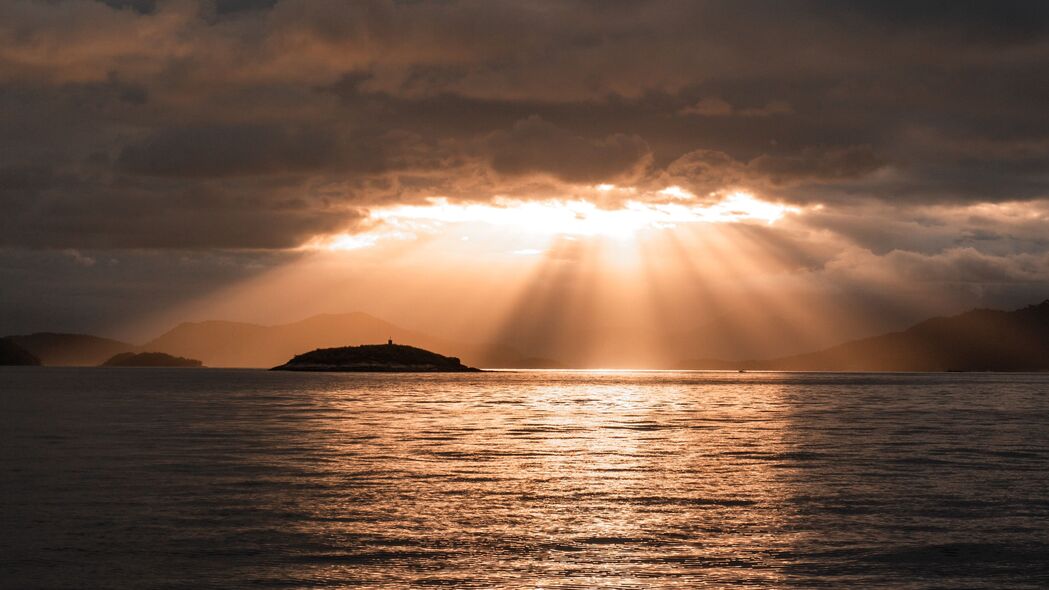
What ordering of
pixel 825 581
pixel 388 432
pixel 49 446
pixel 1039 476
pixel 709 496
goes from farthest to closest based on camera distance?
1. pixel 388 432
2. pixel 49 446
3. pixel 1039 476
4. pixel 709 496
5. pixel 825 581

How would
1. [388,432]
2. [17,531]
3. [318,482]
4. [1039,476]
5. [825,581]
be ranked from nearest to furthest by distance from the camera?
[825,581], [17,531], [318,482], [1039,476], [388,432]

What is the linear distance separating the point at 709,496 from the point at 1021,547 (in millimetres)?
13517

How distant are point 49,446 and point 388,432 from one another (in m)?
26.2

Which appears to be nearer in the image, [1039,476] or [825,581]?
[825,581]

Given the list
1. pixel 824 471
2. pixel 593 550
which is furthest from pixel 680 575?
pixel 824 471

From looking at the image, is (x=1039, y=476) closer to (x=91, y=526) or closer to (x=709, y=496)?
(x=709, y=496)

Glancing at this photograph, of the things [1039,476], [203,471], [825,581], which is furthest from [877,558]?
[203,471]

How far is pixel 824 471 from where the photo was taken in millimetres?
53125

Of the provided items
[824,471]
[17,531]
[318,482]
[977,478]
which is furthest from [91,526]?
[977,478]

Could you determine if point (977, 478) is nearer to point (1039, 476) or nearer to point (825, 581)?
point (1039, 476)

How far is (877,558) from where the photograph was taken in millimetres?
30031

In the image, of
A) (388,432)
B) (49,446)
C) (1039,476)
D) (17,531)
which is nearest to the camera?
(17,531)

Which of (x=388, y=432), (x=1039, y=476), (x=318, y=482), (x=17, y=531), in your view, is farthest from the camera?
(x=388, y=432)

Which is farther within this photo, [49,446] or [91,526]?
[49,446]
